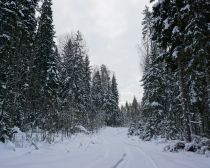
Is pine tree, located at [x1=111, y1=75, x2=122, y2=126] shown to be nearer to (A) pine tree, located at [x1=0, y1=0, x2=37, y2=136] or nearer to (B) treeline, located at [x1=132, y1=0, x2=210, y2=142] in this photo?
(B) treeline, located at [x1=132, y1=0, x2=210, y2=142]

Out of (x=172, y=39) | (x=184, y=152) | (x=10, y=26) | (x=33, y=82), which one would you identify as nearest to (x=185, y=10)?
(x=172, y=39)

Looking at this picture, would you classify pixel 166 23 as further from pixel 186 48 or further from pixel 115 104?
pixel 115 104

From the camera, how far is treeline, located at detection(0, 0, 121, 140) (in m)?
14.9

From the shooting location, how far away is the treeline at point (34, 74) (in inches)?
587

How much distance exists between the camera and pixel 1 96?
15211 millimetres

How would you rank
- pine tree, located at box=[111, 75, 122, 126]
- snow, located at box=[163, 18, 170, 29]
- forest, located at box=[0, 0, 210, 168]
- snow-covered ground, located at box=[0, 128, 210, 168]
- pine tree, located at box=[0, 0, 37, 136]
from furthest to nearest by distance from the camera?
pine tree, located at box=[111, 75, 122, 126]
snow, located at box=[163, 18, 170, 29]
pine tree, located at box=[0, 0, 37, 136]
forest, located at box=[0, 0, 210, 168]
snow-covered ground, located at box=[0, 128, 210, 168]

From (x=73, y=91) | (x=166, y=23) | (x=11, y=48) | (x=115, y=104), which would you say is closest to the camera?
(x=11, y=48)

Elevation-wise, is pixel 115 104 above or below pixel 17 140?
above

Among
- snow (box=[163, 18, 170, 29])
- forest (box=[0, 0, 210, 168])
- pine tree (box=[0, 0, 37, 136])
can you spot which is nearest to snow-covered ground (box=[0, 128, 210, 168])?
forest (box=[0, 0, 210, 168])

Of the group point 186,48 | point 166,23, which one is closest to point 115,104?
point 166,23

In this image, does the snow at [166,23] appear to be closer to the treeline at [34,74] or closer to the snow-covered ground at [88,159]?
the snow-covered ground at [88,159]

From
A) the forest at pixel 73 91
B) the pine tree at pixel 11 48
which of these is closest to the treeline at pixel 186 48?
the forest at pixel 73 91

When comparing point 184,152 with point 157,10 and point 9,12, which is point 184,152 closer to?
point 157,10

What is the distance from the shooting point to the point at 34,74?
19.7 m
